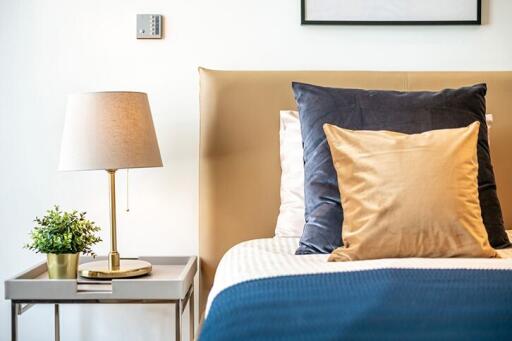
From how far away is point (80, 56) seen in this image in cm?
265

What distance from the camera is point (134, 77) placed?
2.65 metres

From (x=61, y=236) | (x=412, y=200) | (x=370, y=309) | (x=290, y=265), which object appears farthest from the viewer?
(x=61, y=236)

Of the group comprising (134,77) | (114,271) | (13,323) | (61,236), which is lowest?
(13,323)

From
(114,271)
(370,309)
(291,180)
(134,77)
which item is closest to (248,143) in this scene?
(291,180)

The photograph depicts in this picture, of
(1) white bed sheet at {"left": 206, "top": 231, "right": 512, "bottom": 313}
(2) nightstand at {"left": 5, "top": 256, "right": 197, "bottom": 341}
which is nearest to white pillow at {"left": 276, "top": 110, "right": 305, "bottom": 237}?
(1) white bed sheet at {"left": 206, "top": 231, "right": 512, "bottom": 313}

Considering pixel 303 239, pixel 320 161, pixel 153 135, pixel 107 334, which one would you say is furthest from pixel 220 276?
pixel 107 334

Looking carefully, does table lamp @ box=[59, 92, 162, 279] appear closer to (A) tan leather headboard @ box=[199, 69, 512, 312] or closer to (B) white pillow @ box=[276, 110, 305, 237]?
(A) tan leather headboard @ box=[199, 69, 512, 312]

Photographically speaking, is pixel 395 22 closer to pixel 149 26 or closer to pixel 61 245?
pixel 149 26

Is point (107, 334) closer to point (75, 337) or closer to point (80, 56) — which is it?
point (75, 337)

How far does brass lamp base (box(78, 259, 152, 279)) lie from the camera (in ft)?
7.27

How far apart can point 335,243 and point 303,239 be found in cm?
11

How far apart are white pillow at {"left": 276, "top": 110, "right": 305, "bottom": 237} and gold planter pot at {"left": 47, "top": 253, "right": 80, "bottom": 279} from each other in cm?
71

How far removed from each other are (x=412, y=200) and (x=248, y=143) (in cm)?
88

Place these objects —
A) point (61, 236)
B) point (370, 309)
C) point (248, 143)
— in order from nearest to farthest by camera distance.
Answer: point (370, 309) → point (61, 236) → point (248, 143)
